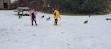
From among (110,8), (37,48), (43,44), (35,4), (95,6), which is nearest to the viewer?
(37,48)

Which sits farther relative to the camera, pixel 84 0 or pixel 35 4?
pixel 35 4

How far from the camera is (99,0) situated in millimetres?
19109

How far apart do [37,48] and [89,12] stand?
16.9 meters

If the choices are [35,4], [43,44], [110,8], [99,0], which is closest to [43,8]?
[35,4]

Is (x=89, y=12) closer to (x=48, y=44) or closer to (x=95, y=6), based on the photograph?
(x=95, y=6)

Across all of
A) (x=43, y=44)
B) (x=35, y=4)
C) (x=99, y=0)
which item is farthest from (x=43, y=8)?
(x=43, y=44)

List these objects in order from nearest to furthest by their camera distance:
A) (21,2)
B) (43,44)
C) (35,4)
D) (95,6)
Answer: (43,44), (95,6), (35,4), (21,2)

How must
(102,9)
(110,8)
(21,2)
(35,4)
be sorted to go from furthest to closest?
(21,2) → (35,4) → (110,8) → (102,9)

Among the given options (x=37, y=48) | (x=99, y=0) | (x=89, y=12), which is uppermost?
(x=99, y=0)

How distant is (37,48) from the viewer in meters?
5.57

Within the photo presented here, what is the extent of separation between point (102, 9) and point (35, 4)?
1463 cm

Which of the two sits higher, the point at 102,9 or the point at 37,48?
the point at 102,9

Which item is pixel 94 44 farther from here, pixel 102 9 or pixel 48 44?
pixel 102 9

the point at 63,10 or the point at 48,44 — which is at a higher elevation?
the point at 63,10
